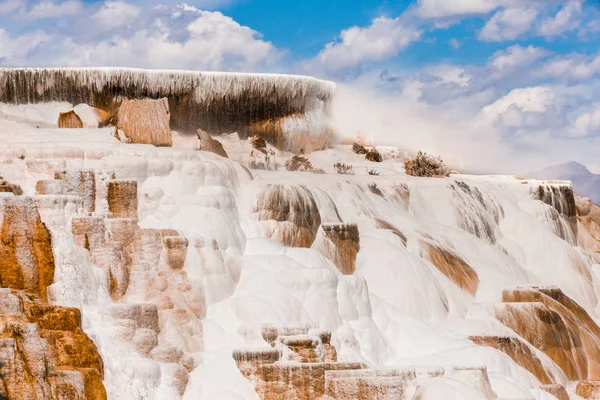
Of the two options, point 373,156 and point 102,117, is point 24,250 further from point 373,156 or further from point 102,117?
point 373,156

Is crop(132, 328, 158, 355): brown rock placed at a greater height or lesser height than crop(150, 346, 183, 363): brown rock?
greater

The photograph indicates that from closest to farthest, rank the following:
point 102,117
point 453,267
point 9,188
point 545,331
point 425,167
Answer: point 9,188, point 545,331, point 453,267, point 102,117, point 425,167

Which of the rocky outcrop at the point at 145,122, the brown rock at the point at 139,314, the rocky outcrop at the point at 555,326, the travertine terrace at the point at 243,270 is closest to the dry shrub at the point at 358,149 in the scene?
the travertine terrace at the point at 243,270

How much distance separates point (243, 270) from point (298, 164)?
9.68 metres

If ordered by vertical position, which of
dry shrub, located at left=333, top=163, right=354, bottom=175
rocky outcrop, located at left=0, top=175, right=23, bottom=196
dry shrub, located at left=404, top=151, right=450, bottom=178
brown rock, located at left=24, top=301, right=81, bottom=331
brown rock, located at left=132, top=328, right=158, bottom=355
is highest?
dry shrub, located at left=404, top=151, right=450, bottom=178

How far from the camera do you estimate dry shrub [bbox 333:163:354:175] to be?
32188 mm

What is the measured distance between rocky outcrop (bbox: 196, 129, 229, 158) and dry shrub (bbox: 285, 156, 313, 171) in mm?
2163

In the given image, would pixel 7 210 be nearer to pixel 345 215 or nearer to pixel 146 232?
pixel 146 232

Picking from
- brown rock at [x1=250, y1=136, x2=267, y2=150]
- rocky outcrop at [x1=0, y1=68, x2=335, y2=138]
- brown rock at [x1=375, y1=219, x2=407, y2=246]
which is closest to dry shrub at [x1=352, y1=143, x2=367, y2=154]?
rocky outcrop at [x1=0, y1=68, x2=335, y2=138]

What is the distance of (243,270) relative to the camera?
73.0 ft

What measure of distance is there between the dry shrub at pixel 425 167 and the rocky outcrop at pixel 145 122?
8.63 m

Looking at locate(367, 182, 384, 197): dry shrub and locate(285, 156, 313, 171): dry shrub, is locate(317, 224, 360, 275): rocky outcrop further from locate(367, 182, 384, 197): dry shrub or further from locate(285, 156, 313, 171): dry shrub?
locate(285, 156, 313, 171): dry shrub

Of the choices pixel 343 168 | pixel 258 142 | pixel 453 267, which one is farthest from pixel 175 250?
pixel 343 168

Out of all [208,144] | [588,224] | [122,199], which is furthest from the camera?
[588,224]
